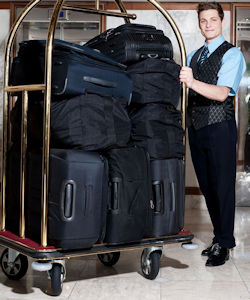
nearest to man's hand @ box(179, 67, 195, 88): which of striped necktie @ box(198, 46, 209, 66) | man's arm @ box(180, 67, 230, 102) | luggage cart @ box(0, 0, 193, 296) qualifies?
man's arm @ box(180, 67, 230, 102)

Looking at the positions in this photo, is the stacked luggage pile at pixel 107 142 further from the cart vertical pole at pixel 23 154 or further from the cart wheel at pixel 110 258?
the cart wheel at pixel 110 258

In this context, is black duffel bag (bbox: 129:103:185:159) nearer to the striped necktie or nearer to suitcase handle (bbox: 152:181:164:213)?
suitcase handle (bbox: 152:181:164:213)

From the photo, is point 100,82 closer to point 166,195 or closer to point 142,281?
point 166,195

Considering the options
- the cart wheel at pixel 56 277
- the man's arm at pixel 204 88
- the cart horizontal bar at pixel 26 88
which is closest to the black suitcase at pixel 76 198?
the cart wheel at pixel 56 277

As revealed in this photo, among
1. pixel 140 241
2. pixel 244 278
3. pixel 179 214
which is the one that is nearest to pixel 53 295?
pixel 140 241

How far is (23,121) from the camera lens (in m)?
2.44

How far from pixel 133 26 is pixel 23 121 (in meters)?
→ 0.69

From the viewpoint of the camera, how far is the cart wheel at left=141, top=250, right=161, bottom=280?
2.63 metres

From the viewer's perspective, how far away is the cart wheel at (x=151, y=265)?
8.63 ft

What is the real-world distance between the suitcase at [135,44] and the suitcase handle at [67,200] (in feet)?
2.24

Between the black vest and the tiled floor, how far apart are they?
0.77 m

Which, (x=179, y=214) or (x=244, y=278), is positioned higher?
→ (x=179, y=214)

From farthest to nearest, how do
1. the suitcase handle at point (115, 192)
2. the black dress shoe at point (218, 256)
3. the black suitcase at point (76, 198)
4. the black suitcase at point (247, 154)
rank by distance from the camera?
the black suitcase at point (247, 154) < the black dress shoe at point (218, 256) < the suitcase handle at point (115, 192) < the black suitcase at point (76, 198)

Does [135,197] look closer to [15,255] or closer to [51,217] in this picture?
[51,217]
